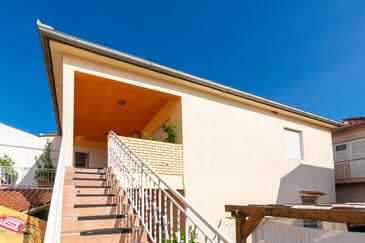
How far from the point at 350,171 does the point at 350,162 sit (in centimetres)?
45

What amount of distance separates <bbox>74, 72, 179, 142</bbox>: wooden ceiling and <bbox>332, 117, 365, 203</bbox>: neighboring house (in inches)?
389

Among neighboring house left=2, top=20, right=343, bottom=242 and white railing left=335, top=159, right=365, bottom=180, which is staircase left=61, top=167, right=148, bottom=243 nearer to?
neighboring house left=2, top=20, right=343, bottom=242

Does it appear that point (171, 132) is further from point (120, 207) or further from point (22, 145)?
point (22, 145)

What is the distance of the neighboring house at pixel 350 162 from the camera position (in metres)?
13.6

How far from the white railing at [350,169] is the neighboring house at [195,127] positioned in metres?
1.06

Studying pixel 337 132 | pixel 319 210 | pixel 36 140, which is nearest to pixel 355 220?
pixel 319 210

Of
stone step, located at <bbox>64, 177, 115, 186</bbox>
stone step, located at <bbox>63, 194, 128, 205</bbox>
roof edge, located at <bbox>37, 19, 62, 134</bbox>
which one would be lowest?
stone step, located at <bbox>63, 194, 128, 205</bbox>

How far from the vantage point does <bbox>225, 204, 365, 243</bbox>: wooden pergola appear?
4.64 meters

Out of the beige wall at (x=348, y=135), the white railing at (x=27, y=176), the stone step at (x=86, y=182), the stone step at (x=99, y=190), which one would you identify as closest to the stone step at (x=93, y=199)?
the stone step at (x=99, y=190)

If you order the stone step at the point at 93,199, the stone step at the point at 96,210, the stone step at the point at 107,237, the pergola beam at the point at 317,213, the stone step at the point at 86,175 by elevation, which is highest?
the stone step at the point at 86,175

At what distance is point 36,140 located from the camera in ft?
51.3

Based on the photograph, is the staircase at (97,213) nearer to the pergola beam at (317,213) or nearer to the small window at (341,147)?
the pergola beam at (317,213)

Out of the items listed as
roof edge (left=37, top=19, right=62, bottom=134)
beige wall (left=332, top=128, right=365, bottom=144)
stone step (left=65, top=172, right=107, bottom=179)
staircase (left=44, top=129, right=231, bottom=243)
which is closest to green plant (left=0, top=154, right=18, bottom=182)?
roof edge (left=37, top=19, right=62, bottom=134)

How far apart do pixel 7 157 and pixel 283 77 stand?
1798cm
